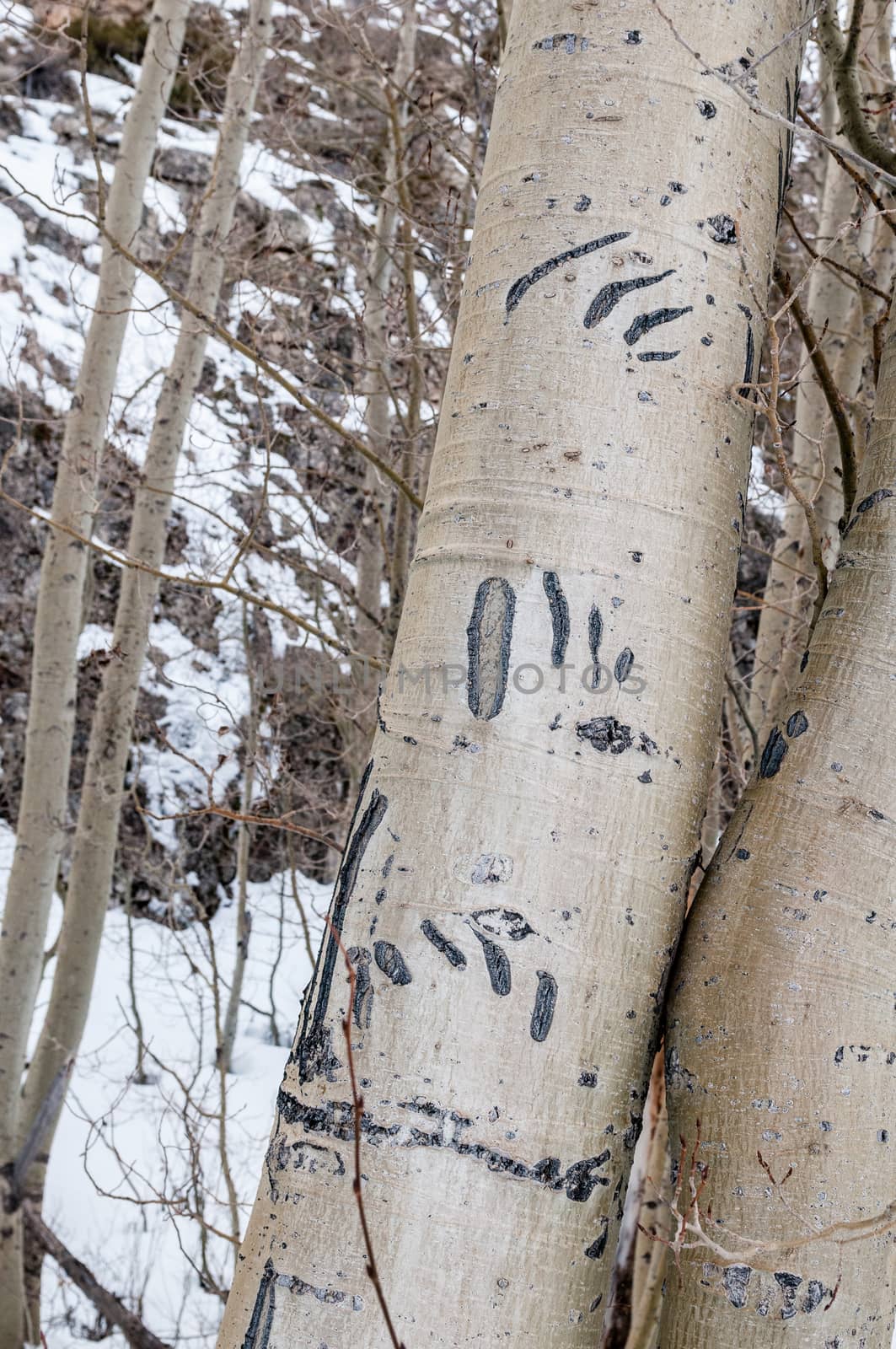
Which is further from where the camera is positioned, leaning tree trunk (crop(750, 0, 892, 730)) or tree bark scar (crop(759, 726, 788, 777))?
leaning tree trunk (crop(750, 0, 892, 730))

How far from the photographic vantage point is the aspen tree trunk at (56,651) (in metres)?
3.80

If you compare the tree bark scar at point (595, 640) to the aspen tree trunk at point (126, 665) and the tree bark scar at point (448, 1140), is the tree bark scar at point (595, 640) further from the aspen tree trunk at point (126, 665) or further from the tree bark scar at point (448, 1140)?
the aspen tree trunk at point (126, 665)

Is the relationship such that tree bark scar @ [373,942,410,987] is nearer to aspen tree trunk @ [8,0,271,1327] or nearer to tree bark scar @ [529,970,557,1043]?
tree bark scar @ [529,970,557,1043]

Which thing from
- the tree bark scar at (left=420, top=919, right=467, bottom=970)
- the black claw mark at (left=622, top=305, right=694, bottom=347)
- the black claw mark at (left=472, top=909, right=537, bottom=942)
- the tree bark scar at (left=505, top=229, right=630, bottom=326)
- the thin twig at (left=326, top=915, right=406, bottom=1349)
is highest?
the tree bark scar at (left=505, top=229, right=630, bottom=326)

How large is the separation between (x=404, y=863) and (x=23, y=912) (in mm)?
3576

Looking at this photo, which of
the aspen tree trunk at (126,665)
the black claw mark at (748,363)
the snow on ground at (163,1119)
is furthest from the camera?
the snow on ground at (163,1119)

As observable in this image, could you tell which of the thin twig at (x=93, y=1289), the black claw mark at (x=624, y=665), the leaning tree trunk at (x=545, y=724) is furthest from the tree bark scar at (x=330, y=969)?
the thin twig at (x=93, y=1289)

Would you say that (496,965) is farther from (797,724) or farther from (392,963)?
(797,724)

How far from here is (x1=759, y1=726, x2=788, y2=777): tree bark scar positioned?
0.93m

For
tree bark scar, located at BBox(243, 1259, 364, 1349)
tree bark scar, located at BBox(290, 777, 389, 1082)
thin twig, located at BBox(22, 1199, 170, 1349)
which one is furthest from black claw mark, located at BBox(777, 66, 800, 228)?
thin twig, located at BBox(22, 1199, 170, 1349)

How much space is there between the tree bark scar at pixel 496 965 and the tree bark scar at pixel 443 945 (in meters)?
0.02

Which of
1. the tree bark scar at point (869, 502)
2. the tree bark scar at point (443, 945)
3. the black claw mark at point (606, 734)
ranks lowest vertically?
the tree bark scar at point (443, 945)

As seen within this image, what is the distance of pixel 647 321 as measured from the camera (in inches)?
33.9

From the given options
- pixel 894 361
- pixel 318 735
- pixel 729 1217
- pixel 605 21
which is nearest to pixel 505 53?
pixel 605 21
